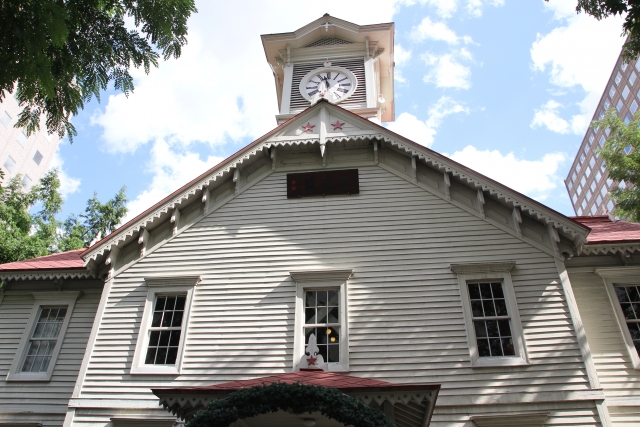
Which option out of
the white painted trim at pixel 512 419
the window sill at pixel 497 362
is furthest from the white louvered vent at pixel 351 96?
the white painted trim at pixel 512 419

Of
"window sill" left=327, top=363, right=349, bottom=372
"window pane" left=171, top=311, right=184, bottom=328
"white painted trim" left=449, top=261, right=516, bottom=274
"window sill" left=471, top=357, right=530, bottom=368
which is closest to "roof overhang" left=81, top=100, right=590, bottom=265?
"white painted trim" left=449, top=261, right=516, bottom=274

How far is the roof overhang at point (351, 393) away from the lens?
780 centimetres

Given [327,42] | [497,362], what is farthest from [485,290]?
[327,42]

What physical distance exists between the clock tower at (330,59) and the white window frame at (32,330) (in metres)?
9.61

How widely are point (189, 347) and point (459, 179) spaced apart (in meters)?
7.78

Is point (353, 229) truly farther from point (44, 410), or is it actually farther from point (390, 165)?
point (44, 410)

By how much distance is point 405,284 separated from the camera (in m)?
11.0

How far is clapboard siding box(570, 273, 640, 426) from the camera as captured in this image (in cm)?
957

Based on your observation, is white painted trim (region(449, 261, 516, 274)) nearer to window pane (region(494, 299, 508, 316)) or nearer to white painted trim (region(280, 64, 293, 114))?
window pane (region(494, 299, 508, 316))

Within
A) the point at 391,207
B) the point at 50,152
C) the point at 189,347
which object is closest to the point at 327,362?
the point at 189,347

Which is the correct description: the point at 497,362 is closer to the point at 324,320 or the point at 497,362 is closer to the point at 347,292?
the point at 347,292

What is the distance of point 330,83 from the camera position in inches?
717

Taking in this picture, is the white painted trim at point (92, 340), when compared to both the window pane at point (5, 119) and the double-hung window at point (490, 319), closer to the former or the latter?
the double-hung window at point (490, 319)

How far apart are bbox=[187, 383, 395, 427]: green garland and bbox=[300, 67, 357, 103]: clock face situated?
1242cm
